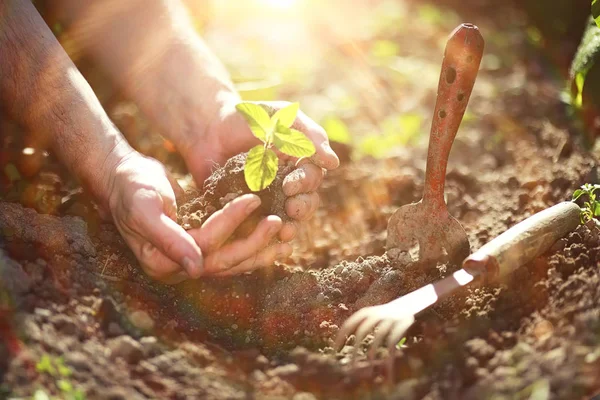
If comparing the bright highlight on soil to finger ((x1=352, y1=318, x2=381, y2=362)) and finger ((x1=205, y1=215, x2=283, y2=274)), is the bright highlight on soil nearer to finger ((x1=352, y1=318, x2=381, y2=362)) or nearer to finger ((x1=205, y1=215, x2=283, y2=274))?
finger ((x1=205, y1=215, x2=283, y2=274))

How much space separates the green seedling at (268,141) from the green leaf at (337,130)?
4.61 ft

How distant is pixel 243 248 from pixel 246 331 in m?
0.28

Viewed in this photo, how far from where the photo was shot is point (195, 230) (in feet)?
6.23

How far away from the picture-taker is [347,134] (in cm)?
342

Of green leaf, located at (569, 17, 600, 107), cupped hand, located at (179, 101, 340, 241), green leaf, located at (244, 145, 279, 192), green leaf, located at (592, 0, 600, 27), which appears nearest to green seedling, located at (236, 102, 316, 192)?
green leaf, located at (244, 145, 279, 192)

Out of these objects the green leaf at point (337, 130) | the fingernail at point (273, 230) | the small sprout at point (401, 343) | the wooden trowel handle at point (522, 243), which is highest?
the wooden trowel handle at point (522, 243)

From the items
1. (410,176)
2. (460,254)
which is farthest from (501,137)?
(460,254)

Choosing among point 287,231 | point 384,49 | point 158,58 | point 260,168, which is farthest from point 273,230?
point 384,49

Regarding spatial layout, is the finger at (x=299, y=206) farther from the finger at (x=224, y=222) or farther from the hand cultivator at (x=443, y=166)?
the hand cultivator at (x=443, y=166)

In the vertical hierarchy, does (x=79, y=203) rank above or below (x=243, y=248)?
below

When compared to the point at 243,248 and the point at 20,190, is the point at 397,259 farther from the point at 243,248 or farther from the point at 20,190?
the point at 20,190

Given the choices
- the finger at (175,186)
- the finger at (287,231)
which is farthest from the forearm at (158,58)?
the finger at (287,231)

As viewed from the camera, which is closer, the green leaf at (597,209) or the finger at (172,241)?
the finger at (172,241)

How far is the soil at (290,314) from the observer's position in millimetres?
1468
